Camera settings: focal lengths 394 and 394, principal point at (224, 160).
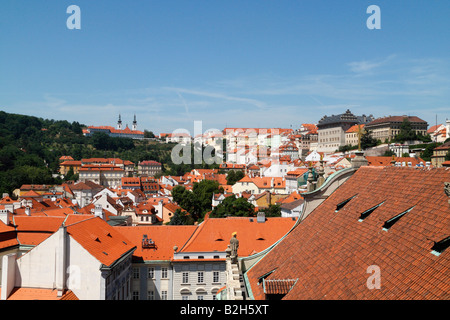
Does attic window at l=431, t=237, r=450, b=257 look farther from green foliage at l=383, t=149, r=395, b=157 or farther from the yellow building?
green foliage at l=383, t=149, r=395, b=157

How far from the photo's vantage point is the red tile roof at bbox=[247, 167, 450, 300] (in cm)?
715

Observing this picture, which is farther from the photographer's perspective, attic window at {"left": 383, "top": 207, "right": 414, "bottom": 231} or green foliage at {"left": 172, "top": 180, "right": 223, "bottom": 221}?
green foliage at {"left": 172, "top": 180, "right": 223, "bottom": 221}

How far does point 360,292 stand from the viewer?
7828 mm

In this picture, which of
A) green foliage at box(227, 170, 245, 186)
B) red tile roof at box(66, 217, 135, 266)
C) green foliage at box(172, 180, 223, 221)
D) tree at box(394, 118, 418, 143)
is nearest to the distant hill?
green foliage at box(227, 170, 245, 186)

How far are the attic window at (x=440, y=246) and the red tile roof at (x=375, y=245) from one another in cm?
9

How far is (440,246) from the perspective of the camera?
282 inches

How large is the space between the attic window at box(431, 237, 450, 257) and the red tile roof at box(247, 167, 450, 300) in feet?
0.30

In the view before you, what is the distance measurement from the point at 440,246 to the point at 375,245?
1.94 metres

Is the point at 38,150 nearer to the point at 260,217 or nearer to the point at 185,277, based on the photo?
the point at 185,277

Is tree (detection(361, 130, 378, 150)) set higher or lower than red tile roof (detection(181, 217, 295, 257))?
higher

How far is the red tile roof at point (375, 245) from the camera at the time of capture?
7.15 metres

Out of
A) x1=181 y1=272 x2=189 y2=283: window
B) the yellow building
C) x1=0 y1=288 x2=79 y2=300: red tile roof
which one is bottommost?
x1=181 y1=272 x2=189 y2=283: window
